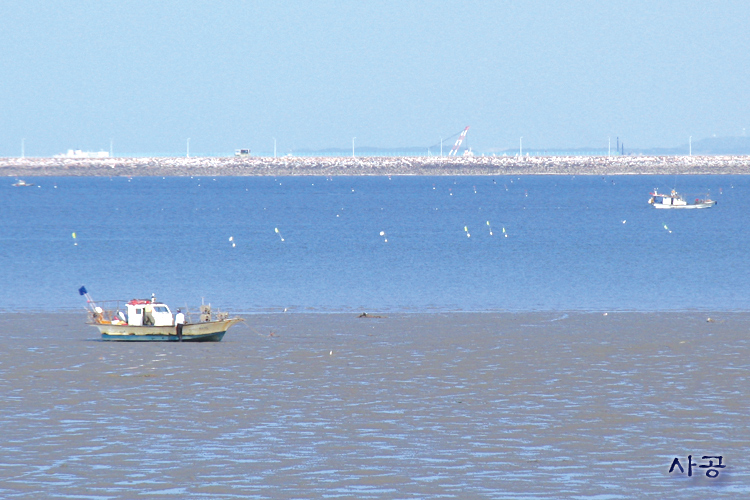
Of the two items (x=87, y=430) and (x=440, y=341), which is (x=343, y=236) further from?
(x=87, y=430)

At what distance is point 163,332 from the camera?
35750mm

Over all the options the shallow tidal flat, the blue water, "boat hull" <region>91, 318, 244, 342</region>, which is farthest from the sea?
"boat hull" <region>91, 318, 244, 342</region>

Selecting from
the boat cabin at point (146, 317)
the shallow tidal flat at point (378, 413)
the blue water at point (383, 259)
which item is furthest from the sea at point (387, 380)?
the boat cabin at point (146, 317)

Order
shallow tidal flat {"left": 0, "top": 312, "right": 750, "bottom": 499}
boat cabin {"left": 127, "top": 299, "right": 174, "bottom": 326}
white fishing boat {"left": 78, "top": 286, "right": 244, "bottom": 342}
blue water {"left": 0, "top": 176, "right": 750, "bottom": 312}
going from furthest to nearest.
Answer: blue water {"left": 0, "top": 176, "right": 750, "bottom": 312} → boat cabin {"left": 127, "top": 299, "right": 174, "bottom": 326} → white fishing boat {"left": 78, "top": 286, "right": 244, "bottom": 342} → shallow tidal flat {"left": 0, "top": 312, "right": 750, "bottom": 499}

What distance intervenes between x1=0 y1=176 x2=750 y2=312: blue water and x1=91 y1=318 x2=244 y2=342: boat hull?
35.7 feet

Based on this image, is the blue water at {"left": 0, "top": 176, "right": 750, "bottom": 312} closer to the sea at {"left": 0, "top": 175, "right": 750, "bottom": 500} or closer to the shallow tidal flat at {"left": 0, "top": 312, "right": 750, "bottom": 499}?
the sea at {"left": 0, "top": 175, "right": 750, "bottom": 500}

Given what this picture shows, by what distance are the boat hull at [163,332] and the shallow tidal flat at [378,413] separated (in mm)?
534

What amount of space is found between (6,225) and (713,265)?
76004 mm

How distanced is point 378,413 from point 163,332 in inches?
548

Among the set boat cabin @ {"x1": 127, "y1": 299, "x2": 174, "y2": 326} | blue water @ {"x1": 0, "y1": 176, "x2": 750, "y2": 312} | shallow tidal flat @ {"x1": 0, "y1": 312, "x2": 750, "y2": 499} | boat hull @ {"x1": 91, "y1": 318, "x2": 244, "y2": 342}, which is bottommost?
shallow tidal flat @ {"x1": 0, "y1": 312, "x2": 750, "y2": 499}

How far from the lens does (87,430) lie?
22281mm

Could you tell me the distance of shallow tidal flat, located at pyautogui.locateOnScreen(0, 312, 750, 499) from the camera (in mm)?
18391

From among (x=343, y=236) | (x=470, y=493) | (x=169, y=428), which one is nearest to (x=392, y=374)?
(x=169, y=428)

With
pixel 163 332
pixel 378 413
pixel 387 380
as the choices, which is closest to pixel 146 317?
pixel 163 332
